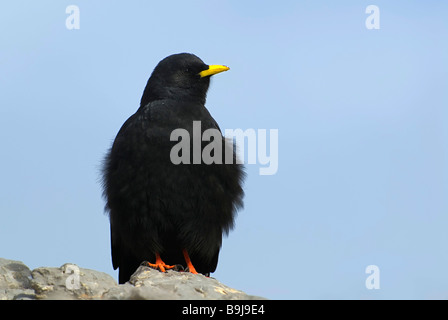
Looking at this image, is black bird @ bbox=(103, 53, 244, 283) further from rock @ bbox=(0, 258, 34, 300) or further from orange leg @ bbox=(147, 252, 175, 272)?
rock @ bbox=(0, 258, 34, 300)

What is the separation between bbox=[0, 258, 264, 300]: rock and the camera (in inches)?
224

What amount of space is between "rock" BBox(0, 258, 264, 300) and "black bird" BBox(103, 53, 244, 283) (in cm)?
131

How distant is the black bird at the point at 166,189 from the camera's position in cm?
774

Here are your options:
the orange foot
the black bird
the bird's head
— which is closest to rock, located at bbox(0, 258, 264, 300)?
the orange foot

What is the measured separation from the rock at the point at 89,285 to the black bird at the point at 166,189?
1311 millimetres

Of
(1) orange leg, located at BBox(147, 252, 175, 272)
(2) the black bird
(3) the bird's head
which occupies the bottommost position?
(1) orange leg, located at BBox(147, 252, 175, 272)

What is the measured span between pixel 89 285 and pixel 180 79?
11.0ft

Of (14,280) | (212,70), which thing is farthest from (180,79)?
(14,280)

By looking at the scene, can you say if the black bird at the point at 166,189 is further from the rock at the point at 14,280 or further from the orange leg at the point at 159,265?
the rock at the point at 14,280

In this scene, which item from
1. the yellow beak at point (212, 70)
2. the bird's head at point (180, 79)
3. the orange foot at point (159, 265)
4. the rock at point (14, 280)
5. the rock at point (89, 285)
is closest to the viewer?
the rock at point (89, 285)

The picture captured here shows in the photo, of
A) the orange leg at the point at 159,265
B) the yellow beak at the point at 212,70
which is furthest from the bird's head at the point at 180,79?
the orange leg at the point at 159,265

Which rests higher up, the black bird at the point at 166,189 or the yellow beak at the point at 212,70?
the yellow beak at the point at 212,70
